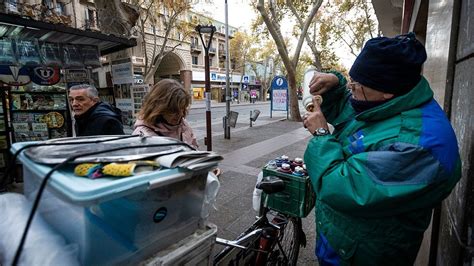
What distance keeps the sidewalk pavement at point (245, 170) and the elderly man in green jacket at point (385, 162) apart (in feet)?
5.78

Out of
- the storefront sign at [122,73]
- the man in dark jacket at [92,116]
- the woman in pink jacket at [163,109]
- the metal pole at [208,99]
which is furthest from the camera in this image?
the metal pole at [208,99]

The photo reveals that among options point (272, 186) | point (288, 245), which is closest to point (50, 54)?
point (272, 186)

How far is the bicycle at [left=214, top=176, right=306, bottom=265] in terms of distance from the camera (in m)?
1.75

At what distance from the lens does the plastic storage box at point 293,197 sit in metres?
1.96

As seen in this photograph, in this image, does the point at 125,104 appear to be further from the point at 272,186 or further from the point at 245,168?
the point at 272,186

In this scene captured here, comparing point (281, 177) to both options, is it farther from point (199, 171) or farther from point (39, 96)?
point (39, 96)

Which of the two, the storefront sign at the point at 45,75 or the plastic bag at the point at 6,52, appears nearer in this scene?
the plastic bag at the point at 6,52

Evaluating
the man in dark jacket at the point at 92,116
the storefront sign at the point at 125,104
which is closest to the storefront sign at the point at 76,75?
the storefront sign at the point at 125,104

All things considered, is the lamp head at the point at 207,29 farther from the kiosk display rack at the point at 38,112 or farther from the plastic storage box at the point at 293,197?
the plastic storage box at the point at 293,197

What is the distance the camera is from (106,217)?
2.63 ft

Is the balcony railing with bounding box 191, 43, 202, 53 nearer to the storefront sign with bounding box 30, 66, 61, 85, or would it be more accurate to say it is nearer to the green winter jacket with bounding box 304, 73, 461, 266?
the storefront sign with bounding box 30, 66, 61, 85

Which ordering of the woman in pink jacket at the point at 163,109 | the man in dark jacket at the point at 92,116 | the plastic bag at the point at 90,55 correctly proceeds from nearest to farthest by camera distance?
the woman in pink jacket at the point at 163,109, the man in dark jacket at the point at 92,116, the plastic bag at the point at 90,55

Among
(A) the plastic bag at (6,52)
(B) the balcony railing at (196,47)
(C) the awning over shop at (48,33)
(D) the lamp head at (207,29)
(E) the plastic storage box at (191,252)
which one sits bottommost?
(E) the plastic storage box at (191,252)

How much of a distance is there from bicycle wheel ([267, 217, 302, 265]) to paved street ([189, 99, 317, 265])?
0.44m
